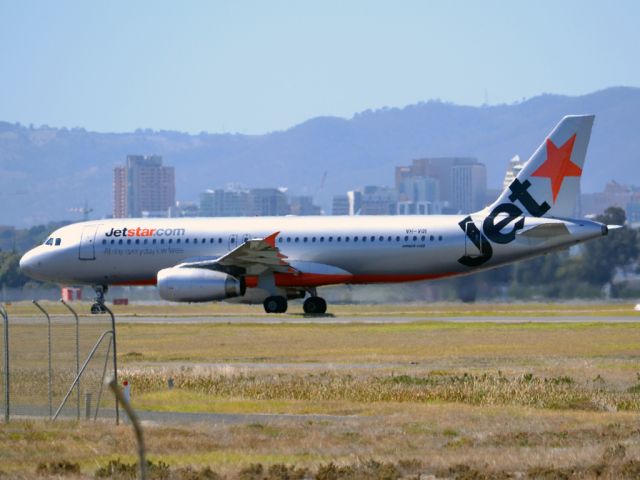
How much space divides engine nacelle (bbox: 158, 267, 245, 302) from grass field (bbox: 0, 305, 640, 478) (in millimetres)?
6964

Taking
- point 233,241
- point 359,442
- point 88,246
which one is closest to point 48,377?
point 359,442

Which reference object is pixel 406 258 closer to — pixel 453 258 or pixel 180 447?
pixel 453 258

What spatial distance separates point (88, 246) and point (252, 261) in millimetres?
8206

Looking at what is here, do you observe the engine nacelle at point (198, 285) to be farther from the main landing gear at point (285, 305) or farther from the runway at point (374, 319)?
the main landing gear at point (285, 305)

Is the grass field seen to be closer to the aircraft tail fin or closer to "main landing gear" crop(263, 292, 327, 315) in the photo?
the aircraft tail fin

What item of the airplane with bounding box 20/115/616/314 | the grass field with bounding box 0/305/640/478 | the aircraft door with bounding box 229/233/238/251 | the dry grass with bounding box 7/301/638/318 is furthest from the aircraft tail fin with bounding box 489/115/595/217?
the aircraft door with bounding box 229/233/238/251

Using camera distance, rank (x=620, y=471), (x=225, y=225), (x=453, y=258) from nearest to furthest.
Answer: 1. (x=620, y=471)
2. (x=453, y=258)
3. (x=225, y=225)

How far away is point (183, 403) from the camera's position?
25.5 metres

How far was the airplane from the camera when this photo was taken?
5066cm

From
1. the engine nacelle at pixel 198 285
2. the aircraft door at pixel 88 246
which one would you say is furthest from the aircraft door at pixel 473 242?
the aircraft door at pixel 88 246

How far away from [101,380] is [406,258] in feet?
94.9

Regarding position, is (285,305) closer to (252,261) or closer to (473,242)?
(252,261)

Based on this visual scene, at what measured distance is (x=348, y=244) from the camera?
52.3 metres

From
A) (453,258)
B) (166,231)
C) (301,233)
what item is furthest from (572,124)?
(166,231)
